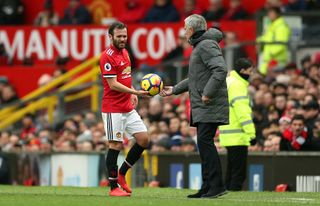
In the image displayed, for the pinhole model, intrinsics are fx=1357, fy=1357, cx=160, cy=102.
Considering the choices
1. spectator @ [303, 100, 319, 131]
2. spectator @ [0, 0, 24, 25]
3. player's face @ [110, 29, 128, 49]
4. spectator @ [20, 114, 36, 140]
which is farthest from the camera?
spectator @ [0, 0, 24, 25]

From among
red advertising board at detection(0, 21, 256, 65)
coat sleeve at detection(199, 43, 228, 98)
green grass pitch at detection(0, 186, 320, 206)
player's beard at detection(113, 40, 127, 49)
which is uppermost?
red advertising board at detection(0, 21, 256, 65)

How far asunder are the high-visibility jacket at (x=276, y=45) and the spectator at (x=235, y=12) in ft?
7.43

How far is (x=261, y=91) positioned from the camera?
22.8 metres

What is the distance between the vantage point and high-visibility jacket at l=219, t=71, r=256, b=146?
61.3 ft

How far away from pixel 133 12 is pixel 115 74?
13413 millimetres

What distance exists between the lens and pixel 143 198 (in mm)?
16016

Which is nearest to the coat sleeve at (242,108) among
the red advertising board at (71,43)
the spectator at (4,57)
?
the red advertising board at (71,43)

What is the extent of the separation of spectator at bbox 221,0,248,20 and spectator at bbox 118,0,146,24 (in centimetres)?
244

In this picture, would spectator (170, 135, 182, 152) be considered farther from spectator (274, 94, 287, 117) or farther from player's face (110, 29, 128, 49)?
player's face (110, 29, 128, 49)

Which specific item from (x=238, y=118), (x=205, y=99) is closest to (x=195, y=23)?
(x=205, y=99)

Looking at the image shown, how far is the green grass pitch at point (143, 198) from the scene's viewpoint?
15.0 meters

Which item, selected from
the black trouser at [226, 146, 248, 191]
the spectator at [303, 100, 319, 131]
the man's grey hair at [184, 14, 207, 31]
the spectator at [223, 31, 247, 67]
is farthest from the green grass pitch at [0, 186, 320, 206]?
the spectator at [223, 31, 247, 67]

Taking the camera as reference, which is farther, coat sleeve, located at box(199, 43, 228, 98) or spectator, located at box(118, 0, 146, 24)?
spectator, located at box(118, 0, 146, 24)

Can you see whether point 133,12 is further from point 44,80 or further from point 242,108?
point 242,108
